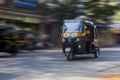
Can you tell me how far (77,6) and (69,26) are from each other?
18404mm

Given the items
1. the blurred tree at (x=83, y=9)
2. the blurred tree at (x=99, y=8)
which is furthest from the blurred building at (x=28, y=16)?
the blurred tree at (x=99, y=8)

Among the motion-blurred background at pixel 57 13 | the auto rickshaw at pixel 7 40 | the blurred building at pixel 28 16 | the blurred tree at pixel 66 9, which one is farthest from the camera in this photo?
the blurred tree at pixel 66 9

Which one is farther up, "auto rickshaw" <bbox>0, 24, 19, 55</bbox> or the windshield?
the windshield

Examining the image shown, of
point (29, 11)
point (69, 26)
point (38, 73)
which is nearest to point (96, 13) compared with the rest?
point (29, 11)

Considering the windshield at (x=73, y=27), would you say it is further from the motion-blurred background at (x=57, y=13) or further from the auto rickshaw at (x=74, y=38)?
the motion-blurred background at (x=57, y=13)

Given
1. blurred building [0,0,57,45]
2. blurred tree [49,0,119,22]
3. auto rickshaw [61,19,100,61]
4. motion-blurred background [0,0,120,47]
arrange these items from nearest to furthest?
auto rickshaw [61,19,100,61] → blurred building [0,0,57,45] → motion-blurred background [0,0,120,47] → blurred tree [49,0,119,22]

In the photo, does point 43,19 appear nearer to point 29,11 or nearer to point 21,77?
point 29,11

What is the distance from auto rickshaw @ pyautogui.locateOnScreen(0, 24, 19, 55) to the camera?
70.5ft

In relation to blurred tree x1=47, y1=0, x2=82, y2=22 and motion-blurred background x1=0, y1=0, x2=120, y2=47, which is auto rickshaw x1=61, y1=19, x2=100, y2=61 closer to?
motion-blurred background x1=0, y1=0, x2=120, y2=47

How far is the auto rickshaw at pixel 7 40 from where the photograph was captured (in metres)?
21.5

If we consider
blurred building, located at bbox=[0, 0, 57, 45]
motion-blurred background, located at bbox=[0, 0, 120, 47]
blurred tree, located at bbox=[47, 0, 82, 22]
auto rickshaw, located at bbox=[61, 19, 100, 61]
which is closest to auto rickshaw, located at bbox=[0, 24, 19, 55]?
auto rickshaw, located at bbox=[61, 19, 100, 61]

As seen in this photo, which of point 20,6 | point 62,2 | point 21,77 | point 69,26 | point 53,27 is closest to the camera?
point 21,77

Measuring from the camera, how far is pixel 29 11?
120 ft

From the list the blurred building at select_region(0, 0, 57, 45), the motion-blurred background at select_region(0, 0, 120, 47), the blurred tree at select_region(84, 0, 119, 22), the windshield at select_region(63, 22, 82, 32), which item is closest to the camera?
the windshield at select_region(63, 22, 82, 32)
